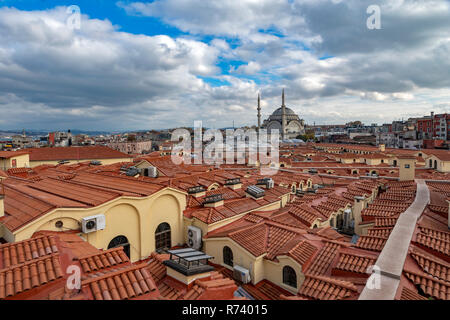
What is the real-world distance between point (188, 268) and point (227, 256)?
3891 millimetres

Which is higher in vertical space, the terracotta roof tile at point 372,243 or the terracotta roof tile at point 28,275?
the terracotta roof tile at point 28,275

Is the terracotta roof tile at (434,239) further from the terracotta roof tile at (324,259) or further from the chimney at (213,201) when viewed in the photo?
the chimney at (213,201)

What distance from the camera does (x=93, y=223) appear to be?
9.45 metres

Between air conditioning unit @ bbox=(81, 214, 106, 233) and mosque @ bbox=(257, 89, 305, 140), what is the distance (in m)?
131

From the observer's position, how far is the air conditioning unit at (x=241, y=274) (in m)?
9.05

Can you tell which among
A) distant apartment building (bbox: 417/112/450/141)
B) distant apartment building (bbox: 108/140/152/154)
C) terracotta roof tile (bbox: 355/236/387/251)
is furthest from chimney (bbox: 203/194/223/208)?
distant apartment building (bbox: 417/112/450/141)

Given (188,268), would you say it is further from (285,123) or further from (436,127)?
(285,123)

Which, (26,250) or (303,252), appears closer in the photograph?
(26,250)

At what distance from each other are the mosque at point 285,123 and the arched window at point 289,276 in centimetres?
13057

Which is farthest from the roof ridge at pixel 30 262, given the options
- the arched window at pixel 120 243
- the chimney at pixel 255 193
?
the chimney at pixel 255 193

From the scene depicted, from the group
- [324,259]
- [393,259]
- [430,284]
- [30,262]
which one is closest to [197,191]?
[324,259]

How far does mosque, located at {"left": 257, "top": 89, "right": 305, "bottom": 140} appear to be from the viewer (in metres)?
141
